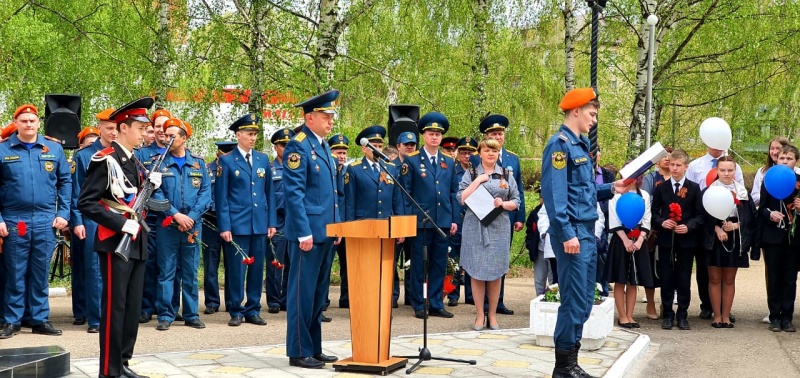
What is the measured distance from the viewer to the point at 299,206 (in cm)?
740

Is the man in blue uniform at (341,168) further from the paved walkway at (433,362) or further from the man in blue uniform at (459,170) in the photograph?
the paved walkway at (433,362)

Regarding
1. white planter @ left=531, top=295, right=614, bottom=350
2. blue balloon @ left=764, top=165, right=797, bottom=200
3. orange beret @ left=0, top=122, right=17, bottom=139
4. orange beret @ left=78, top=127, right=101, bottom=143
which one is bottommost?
white planter @ left=531, top=295, right=614, bottom=350

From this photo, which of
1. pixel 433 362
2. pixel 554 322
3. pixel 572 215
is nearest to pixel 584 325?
pixel 554 322

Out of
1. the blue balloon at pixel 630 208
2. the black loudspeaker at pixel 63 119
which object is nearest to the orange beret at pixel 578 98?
the blue balloon at pixel 630 208

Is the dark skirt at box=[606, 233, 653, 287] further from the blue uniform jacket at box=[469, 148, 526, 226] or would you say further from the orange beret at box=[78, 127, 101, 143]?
the orange beret at box=[78, 127, 101, 143]

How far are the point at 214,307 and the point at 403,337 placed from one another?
10.2 feet

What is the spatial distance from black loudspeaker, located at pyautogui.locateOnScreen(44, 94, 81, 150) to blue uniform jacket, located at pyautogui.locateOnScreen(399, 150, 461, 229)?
3.82 meters

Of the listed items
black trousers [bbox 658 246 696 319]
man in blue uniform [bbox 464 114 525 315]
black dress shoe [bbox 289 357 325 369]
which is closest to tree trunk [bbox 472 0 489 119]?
man in blue uniform [bbox 464 114 525 315]

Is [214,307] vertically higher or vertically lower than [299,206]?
lower

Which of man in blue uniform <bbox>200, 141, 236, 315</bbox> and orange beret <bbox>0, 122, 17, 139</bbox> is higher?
orange beret <bbox>0, 122, 17, 139</bbox>

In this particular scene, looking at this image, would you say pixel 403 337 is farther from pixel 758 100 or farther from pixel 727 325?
pixel 758 100

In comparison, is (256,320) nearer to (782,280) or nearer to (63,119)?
(63,119)

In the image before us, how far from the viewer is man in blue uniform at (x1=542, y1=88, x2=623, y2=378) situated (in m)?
7.02

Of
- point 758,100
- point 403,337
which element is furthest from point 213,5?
point 758,100
